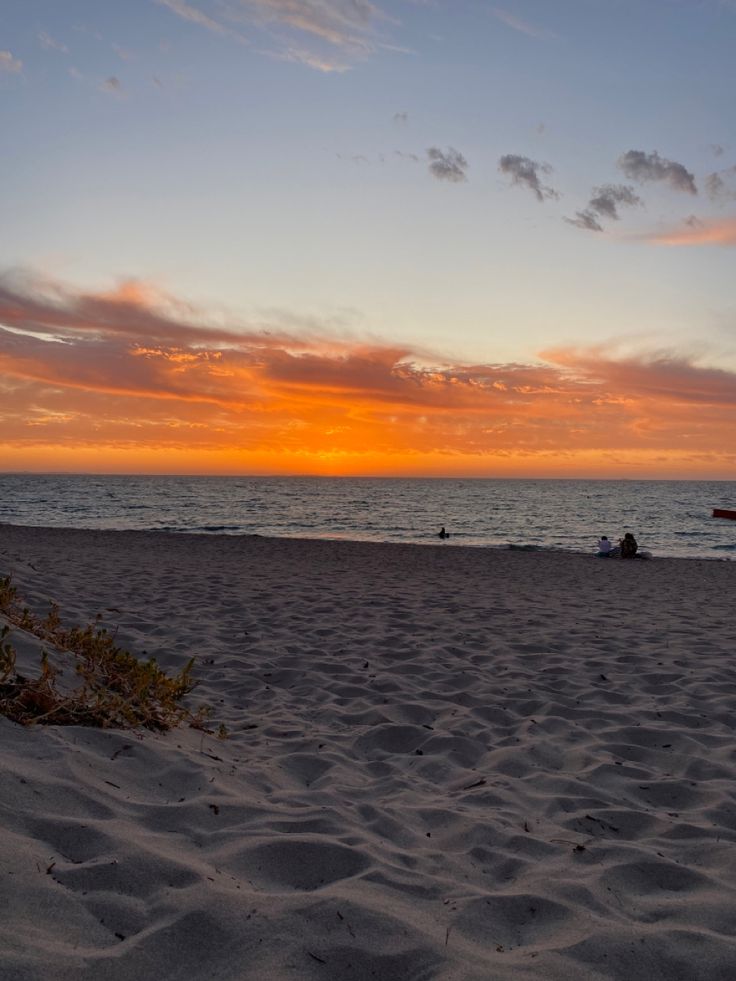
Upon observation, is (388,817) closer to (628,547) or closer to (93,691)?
(93,691)

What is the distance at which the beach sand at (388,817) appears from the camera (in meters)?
2.32

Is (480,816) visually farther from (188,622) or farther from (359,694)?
(188,622)

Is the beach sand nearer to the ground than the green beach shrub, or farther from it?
nearer to the ground

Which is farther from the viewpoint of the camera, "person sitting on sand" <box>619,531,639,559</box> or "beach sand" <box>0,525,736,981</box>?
"person sitting on sand" <box>619,531,639,559</box>

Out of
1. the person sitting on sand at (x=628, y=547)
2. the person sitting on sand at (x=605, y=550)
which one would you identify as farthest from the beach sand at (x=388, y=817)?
the person sitting on sand at (x=605, y=550)

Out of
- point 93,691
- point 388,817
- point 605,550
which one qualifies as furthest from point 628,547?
point 93,691

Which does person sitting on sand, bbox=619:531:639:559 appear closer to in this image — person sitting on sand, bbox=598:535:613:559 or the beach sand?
person sitting on sand, bbox=598:535:613:559

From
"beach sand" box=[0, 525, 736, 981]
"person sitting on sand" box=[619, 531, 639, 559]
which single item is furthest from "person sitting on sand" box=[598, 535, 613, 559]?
"beach sand" box=[0, 525, 736, 981]

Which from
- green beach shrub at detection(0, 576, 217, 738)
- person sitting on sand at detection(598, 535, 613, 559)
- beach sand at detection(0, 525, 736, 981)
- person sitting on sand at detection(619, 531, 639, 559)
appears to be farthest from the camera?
person sitting on sand at detection(598, 535, 613, 559)

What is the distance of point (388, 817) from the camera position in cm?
360

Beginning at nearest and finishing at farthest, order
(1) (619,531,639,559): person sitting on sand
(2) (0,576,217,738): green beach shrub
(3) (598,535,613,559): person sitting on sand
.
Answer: (2) (0,576,217,738): green beach shrub < (1) (619,531,639,559): person sitting on sand < (3) (598,535,613,559): person sitting on sand

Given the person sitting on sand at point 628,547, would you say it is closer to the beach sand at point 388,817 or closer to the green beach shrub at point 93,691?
the beach sand at point 388,817

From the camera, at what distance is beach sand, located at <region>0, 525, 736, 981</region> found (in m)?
2.32

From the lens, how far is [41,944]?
2.07 m
